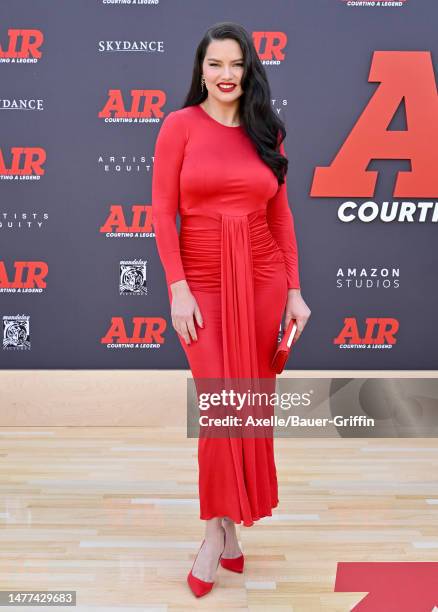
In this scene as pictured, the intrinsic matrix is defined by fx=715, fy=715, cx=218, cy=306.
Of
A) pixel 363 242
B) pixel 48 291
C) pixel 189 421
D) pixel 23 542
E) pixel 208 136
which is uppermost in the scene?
pixel 208 136

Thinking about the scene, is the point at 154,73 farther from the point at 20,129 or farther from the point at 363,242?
the point at 363,242

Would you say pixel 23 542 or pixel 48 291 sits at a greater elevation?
pixel 48 291

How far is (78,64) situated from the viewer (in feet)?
12.2

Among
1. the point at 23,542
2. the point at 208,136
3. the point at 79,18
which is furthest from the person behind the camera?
the point at 79,18

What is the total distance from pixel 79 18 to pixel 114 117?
0.53 m

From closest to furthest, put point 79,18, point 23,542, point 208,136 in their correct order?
point 208,136 → point 23,542 → point 79,18

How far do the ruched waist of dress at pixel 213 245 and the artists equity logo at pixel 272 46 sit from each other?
1917mm

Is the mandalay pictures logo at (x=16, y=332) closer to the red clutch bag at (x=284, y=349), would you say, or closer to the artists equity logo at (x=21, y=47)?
the artists equity logo at (x=21, y=47)

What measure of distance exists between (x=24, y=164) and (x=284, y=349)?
7.51 feet

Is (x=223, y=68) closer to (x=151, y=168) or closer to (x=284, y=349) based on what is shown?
(x=284, y=349)

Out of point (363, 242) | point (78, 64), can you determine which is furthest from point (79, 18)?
point (363, 242)

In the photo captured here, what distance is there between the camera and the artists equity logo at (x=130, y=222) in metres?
Answer: 3.79

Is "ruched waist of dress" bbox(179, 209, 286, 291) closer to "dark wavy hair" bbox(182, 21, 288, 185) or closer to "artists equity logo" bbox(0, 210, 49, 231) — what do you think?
"dark wavy hair" bbox(182, 21, 288, 185)

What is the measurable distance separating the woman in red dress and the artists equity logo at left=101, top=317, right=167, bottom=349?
1787mm
